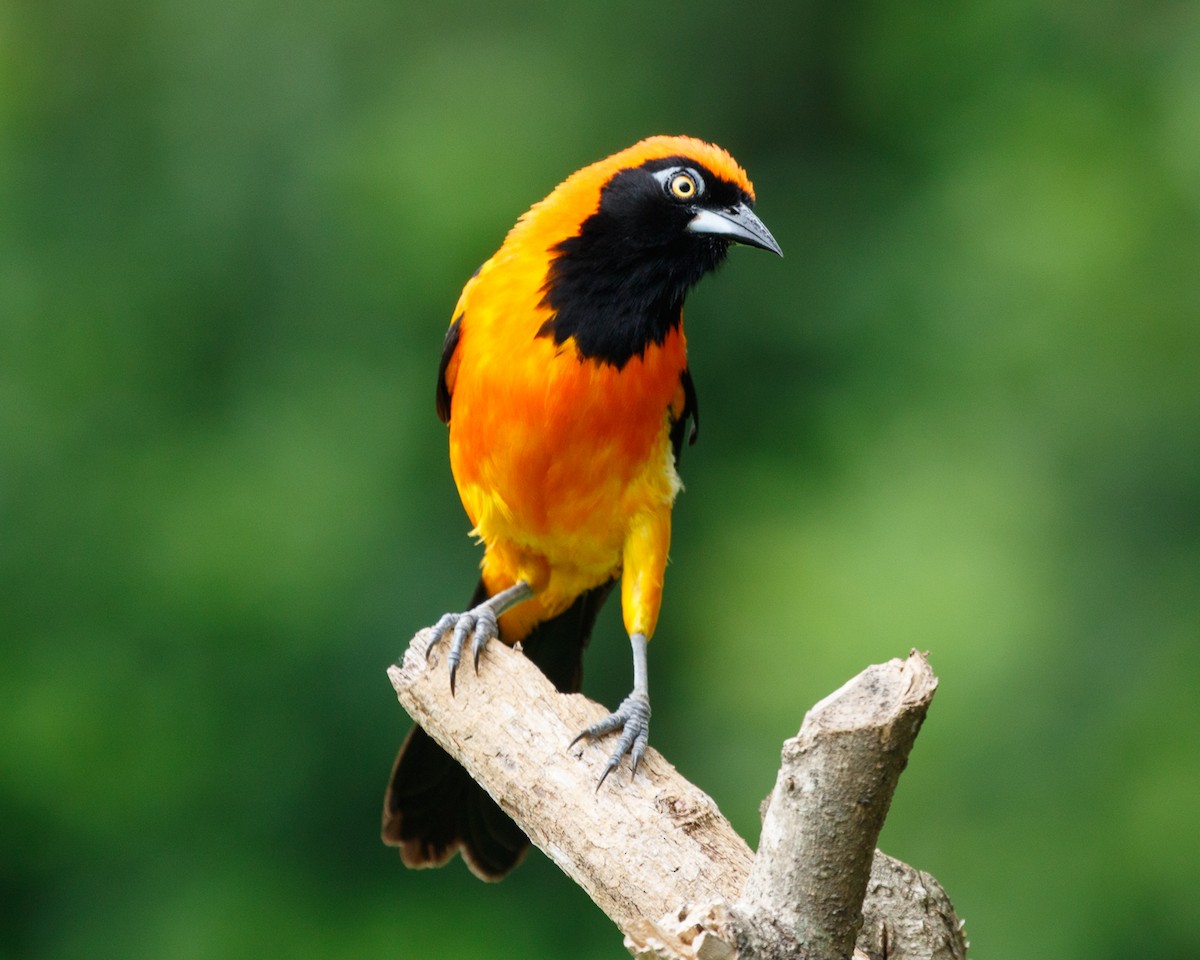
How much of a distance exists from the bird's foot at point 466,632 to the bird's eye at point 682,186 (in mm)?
1415

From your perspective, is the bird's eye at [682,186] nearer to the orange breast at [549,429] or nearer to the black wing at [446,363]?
the orange breast at [549,429]

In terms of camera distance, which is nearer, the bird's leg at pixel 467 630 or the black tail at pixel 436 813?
the bird's leg at pixel 467 630

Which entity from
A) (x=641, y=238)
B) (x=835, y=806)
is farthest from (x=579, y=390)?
(x=835, y=806)

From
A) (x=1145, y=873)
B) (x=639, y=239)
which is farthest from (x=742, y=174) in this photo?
(x=1145, y=873)

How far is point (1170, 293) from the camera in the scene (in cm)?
701

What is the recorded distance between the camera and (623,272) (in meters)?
4.73

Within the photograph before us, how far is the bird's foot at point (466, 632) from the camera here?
4.21 metres

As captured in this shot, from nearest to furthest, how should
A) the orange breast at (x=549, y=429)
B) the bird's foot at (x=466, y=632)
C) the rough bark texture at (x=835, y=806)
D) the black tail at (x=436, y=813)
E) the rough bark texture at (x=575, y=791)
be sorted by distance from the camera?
the rough bark texture at (x=835, y=806) < the rough bark texture at (x=575, y=791) < the bird's foot at (x=466, y=632) < the orange breast at (x=549, y=429) < the black tail at (x=436, y=813)

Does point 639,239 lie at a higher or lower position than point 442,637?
higher

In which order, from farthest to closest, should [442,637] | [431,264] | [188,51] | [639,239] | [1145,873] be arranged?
1. [188,51]
2. [431,264]
3. [1145,873]
4. [639,239]
5. [442,637]

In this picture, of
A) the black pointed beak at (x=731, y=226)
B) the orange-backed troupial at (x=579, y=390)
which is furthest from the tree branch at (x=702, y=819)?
the black pointed beak at (x=731, y=226)

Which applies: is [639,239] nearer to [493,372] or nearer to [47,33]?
[493,372]

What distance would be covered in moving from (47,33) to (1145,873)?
6.48 m

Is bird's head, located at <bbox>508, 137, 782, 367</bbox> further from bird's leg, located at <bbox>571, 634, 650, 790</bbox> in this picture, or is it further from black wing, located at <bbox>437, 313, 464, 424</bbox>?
bird's leg, located at <bbox>571, 634, 650, 790</bbox>
